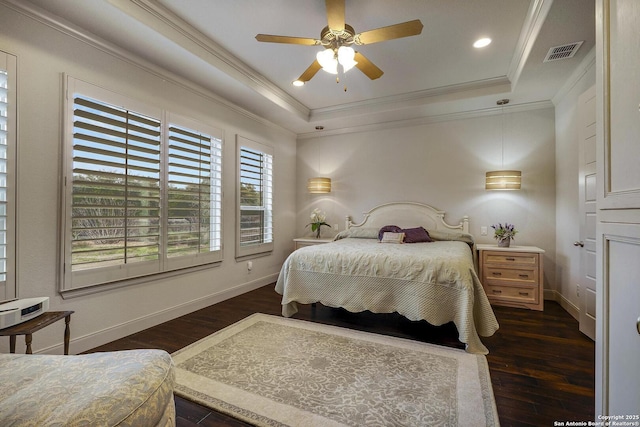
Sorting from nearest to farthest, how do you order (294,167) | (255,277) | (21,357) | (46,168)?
(21,357) < (46,168) < (255,277) < (294,167)

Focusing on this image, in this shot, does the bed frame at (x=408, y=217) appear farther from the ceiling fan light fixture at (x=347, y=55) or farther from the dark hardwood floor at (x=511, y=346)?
the ceiling fan light fixture at (x=347, y=55)

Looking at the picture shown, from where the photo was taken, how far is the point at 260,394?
1830 mm

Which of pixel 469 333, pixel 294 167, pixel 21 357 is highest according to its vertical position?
pixel 294 167

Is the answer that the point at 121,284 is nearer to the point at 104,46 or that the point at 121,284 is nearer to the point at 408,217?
the point at 104,46

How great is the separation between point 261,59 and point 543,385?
391 cm

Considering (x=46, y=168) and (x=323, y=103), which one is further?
(x=323, y=103)

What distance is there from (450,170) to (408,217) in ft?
3.26

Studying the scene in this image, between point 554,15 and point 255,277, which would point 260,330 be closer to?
point 255,277

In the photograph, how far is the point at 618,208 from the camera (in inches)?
38.2

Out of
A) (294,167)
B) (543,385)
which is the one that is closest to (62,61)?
(294,167)

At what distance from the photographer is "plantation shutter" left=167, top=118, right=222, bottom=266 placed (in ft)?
10.5

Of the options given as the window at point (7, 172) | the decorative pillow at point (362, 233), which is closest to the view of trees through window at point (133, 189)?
the window at point (7, 172)

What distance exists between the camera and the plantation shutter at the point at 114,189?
2.40 meters

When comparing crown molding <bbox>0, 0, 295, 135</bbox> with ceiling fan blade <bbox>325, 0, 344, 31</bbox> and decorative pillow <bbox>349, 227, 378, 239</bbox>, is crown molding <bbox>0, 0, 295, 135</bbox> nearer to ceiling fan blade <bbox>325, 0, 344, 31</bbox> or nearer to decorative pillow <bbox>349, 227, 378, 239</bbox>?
ceiling fan blade <bbox>325, 0, 344, 31</bbox>
